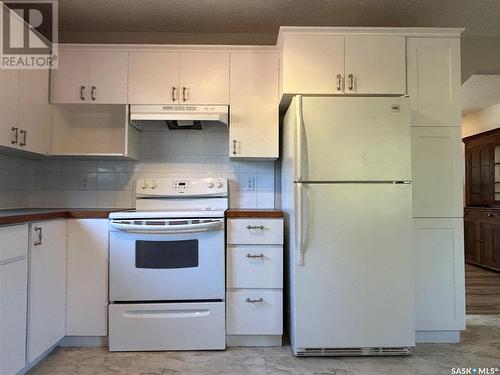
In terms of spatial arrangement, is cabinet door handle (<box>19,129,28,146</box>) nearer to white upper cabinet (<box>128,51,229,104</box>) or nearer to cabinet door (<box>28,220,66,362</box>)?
cabinet door (<box>28,220,66,362</box>)

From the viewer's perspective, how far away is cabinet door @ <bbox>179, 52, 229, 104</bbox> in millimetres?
2469

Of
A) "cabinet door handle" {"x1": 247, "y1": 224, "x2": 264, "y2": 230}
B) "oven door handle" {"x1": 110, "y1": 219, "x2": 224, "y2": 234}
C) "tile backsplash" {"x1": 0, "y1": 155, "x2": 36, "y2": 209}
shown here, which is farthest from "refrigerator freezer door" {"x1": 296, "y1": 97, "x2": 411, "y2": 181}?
"tile backsplash" {"x1": 0, "y1": 155, "x2": 36, "y2": 209}

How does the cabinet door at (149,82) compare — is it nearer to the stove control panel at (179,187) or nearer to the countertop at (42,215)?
the stove control panel at (179,187)

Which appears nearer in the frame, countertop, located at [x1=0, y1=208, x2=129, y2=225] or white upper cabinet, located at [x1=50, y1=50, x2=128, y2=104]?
countertop, located at [x1=0, y1=208, x2=129, y2=225]

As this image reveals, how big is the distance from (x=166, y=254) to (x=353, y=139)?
55.6 inches

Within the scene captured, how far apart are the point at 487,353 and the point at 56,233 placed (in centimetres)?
288

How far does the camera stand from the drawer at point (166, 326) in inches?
83.9

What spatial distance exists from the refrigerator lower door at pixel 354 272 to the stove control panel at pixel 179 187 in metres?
0.91

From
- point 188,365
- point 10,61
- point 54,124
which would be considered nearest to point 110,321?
point 188,365

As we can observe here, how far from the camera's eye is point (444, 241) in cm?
228

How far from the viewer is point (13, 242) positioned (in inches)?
65.5

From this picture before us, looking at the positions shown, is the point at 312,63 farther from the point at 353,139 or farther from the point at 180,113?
the point at 180,113

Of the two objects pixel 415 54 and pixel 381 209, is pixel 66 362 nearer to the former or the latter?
pixel 381 209

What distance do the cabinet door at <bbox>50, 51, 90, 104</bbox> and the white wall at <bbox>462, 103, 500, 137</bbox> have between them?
574 cm
